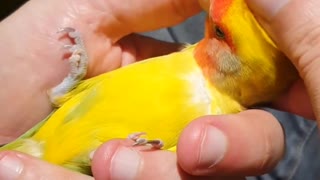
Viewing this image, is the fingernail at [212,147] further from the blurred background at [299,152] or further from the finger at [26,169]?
the blurred background at [299,152]

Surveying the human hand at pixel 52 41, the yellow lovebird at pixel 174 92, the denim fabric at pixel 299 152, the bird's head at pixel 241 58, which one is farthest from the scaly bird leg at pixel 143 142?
the denim fabric at pixel 299 152

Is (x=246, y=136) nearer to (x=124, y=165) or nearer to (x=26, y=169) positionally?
(x=124, y=165)

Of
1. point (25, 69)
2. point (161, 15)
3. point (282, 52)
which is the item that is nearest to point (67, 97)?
point (25, 69)

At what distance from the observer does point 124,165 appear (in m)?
0.79

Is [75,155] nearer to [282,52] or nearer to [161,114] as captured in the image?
[161,114]

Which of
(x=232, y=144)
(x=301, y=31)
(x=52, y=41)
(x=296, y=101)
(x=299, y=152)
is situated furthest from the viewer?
(x=299, y=152)

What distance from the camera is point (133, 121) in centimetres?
86

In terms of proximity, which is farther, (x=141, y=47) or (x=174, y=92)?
(x=141, y=47)

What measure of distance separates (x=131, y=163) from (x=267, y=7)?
0.27 meters

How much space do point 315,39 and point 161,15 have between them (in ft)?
1.44

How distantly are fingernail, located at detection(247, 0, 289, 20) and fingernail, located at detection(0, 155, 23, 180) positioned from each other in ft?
1.25

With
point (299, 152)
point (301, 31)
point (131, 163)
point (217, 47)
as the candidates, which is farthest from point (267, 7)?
point (299, 152)

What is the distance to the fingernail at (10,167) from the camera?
81 centimetres

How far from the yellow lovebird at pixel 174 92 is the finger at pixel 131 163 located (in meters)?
0.02
